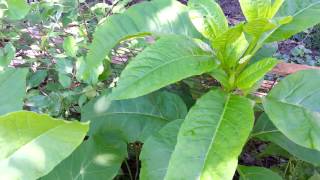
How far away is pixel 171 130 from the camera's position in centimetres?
126

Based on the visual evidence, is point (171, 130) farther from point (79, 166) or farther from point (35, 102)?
point (35, 102)

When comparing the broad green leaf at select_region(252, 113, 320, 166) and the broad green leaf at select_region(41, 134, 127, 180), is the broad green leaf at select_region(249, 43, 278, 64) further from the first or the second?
the broad green leaf at select_region(41, 134, 127, 180)

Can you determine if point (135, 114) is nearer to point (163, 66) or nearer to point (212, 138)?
point (163, 66)

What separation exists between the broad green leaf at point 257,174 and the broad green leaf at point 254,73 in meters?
0.27

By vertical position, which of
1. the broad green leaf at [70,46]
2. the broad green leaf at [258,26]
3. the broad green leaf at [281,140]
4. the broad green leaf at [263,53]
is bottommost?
the broad green leaf at [281,140]

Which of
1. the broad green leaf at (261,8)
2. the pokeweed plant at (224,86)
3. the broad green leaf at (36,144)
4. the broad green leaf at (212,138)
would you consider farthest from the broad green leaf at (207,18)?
the broad green leaf at (36,144)

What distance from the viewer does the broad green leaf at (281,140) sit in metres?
1.30

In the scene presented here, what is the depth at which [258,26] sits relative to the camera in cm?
110

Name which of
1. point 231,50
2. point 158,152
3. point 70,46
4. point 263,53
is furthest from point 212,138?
point 70,46

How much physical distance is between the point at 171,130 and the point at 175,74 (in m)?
0.22

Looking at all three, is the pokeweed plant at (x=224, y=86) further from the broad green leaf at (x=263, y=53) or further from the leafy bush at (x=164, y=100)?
the broad green leaf at (x=263, y=53)

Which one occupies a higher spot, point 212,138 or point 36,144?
point 36,144

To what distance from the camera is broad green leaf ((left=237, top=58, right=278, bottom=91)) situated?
116 cm

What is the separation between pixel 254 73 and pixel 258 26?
0.15 m
